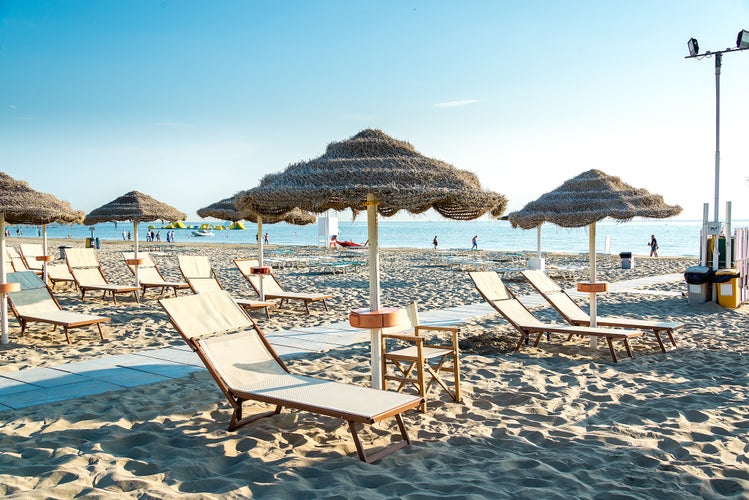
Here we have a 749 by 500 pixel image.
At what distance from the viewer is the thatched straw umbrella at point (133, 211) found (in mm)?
12117

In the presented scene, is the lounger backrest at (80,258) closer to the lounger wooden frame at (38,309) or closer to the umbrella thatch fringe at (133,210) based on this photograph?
the umbrella thatch fringe at (133,210)

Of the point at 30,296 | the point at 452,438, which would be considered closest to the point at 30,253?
the point at 30,296

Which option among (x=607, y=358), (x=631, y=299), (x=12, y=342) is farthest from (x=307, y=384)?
(x=631, y=299)

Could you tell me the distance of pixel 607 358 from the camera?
20.7ft

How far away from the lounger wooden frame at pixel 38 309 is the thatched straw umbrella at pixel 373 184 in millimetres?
3714

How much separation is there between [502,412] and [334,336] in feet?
11.1

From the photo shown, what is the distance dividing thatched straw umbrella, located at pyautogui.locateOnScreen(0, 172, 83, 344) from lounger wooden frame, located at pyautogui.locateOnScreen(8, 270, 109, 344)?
0.29 metres

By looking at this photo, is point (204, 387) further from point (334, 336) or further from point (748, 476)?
point (748, 476)

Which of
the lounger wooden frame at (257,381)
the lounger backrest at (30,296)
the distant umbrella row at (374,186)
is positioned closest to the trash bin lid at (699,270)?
the distant umbrella row at (374,186)

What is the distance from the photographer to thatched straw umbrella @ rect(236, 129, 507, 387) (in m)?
4.12

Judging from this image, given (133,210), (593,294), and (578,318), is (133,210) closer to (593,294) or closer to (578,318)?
(578,318)

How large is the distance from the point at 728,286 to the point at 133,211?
1096cm

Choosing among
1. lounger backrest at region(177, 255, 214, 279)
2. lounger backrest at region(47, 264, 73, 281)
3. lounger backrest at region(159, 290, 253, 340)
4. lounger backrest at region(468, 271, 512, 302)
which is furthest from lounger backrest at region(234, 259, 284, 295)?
lounger backrest at region(159, 290, 253, 340)

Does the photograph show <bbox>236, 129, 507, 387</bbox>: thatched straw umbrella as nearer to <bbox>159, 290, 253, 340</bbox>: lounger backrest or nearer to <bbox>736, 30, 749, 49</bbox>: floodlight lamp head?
<bbox>159, 290, 253, 340</bbox>: lounger backrest
